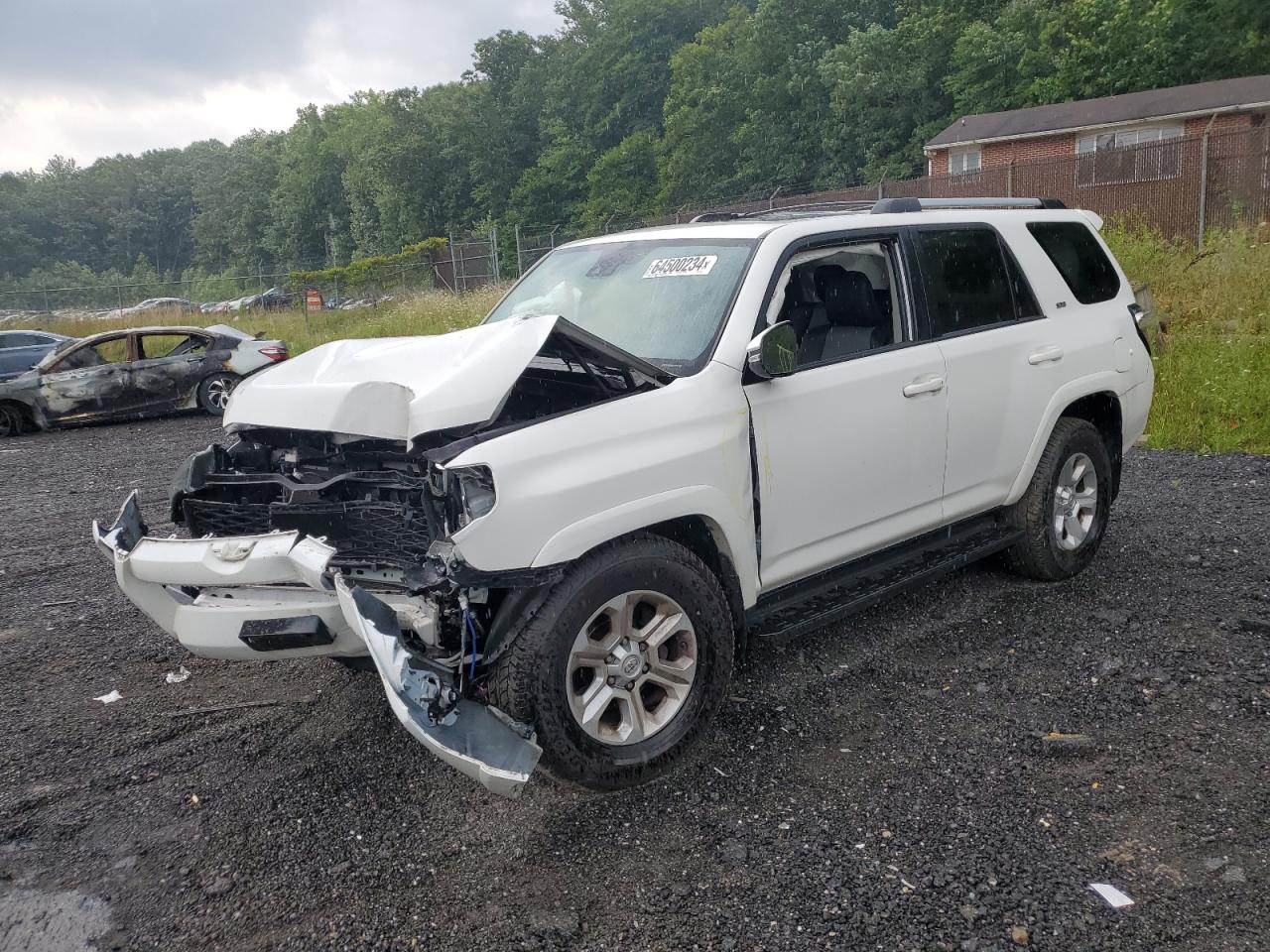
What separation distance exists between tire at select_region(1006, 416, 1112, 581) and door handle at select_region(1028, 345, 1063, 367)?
1.25 ft

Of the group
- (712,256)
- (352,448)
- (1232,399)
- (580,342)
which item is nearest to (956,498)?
(712,256)

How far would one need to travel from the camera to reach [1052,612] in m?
4.83

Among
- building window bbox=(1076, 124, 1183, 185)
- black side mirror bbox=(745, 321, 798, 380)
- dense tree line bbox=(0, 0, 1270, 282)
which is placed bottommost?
black side mirror bbox=(745, 321, 798, 380)

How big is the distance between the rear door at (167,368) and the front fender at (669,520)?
13.2 meters

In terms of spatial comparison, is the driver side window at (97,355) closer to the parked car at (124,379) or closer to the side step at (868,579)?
the parked car at (124,379)

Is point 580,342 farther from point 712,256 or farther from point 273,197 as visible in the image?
point 273,197

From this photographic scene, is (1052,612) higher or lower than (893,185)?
lower

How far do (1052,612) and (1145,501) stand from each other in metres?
2.48

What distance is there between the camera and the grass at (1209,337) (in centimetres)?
857

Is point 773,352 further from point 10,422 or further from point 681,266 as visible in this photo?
point 10,422

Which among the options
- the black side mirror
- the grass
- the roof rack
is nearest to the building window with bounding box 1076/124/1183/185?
the grass

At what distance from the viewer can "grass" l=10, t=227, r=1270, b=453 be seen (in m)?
8.57

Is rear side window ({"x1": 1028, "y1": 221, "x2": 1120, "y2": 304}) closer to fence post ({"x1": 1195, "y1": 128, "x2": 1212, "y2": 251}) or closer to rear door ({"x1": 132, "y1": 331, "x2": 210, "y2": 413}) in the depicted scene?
fence post ({"x1": 1195, "y1": 128, "x2": 1212, "y2": 251})

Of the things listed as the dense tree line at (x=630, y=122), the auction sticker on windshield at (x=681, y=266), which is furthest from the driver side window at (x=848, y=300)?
the dense tree line at (x=630, y=122)
